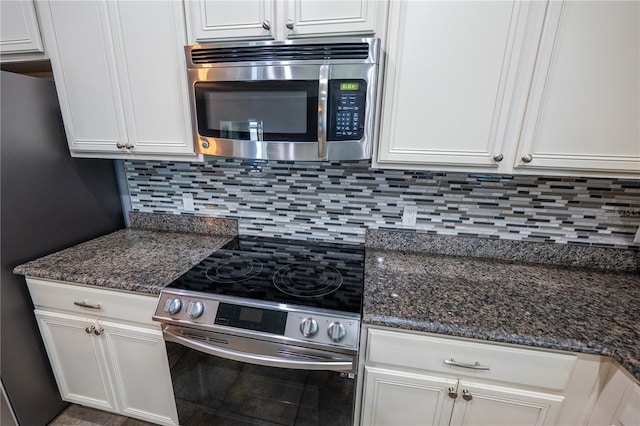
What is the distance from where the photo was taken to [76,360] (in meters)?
1.35

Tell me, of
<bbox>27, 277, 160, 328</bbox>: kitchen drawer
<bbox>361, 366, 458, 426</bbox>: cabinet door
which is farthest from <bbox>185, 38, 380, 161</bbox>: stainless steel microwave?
<bbox>361, 366, 458, 426</bbox>: cabinet door

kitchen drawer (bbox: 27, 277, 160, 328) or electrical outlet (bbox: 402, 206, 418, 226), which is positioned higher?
electrical outlet (bbox: 402, 206, 418, 226)

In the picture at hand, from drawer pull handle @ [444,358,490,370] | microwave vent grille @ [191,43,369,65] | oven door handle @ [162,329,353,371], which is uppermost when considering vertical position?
microwave vent grille @ [191,43,369,65]

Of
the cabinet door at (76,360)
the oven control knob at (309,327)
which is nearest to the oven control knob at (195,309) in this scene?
the oven control knob at (309,327)

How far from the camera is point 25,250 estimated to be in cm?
126

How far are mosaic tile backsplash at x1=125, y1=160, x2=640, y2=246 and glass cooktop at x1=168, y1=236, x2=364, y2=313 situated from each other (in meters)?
0.12

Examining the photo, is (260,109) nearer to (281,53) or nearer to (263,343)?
(281,53)

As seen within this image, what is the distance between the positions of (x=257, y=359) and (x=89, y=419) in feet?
4.23

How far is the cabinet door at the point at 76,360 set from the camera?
1.29 m

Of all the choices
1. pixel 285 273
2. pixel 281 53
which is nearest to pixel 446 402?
pixel 285 273

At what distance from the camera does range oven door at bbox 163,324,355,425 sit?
0.96 m

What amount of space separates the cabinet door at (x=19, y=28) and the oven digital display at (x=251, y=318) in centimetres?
143

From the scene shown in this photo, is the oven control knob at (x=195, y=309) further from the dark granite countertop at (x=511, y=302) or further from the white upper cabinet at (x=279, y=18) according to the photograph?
the white upper cabinet at (x=279, y=18)

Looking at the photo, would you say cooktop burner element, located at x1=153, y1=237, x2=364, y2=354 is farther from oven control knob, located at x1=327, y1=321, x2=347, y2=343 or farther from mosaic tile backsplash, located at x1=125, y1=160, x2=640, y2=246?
mosaic tile backsplash, located at x1=125, y1=160, x2=640, y2=246
